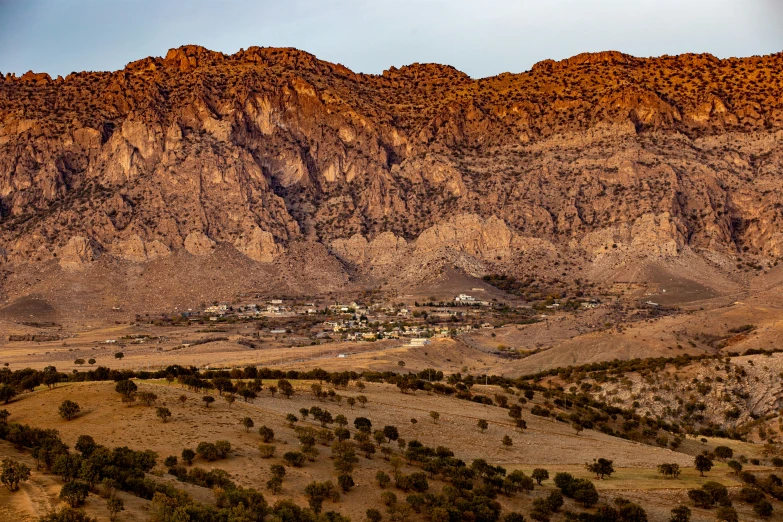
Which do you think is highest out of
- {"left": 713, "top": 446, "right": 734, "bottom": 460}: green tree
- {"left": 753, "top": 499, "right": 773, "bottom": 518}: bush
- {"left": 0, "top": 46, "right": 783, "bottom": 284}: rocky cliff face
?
{"left": 0, "top": 46, "right": 783, "bottom": 284}: rocky cliff face

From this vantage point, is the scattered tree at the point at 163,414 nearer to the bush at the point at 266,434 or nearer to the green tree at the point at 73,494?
the bush at the point at 266,434

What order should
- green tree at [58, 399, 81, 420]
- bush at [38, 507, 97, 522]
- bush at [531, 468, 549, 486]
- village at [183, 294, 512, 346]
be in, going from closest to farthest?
bush at [38, 507, 97, 522] → bush at [531, 468, 549, 486] → green tree at [58, 399, 81, 420] → village at [183, 294, 512, 346]

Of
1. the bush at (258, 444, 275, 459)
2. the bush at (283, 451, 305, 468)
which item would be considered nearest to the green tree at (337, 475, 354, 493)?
the bush at (283, 451, 305, 468)

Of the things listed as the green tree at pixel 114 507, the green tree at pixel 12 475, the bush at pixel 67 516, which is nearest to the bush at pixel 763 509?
the green tree at pixel 114 507

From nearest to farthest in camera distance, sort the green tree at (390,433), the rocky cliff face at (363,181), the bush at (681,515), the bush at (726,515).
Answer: the bush at (681,515) → the bush at (726,515) → the green tree at (390,433) → the rocky cliff face at (363,181)

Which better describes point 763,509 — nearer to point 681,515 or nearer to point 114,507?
point 681,515

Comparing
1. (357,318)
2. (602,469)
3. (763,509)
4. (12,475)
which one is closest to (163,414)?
(12,475)

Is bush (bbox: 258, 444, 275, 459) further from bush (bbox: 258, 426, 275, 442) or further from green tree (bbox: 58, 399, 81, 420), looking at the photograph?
green tree (bbox: 58, 399, 81, 420)
